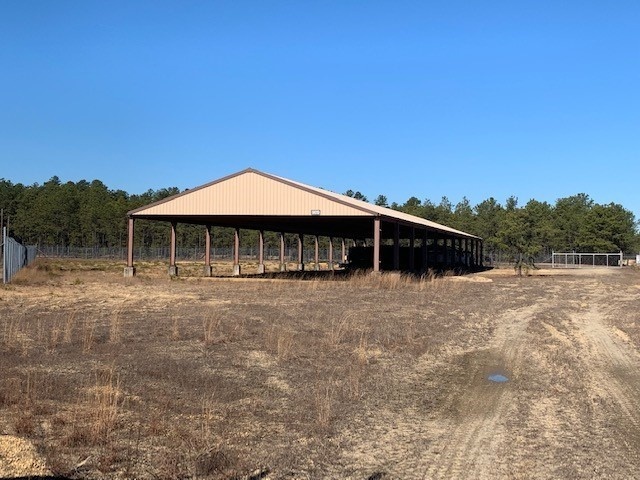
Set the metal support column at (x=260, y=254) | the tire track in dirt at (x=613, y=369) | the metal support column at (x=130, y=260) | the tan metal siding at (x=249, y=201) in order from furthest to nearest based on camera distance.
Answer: the metal support column at (x=260, y=254) < the metal support column at (x=130, y=260) < the tan metal siding at (x=249, y=201) < the tire track in dirt at (x=613, y=369)

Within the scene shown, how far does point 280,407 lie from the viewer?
7.89 metres

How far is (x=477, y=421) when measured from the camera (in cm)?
752

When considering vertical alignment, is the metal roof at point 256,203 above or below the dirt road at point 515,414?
above

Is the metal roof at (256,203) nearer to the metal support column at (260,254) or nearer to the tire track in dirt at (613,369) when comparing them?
the metal support column at (260,254)

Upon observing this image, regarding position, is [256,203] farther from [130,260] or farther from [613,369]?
[613,369]

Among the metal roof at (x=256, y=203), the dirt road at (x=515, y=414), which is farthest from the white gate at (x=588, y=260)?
the dirt road at (x=515, y=414)

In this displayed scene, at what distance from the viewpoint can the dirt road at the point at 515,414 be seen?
19.6 feet

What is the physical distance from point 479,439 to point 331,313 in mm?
11015

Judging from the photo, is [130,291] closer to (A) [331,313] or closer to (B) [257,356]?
(A) [331,313]

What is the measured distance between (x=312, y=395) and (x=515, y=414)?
8.73ft

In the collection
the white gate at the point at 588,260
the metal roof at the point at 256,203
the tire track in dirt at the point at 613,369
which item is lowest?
the tire track in dirt at the point at 613,369

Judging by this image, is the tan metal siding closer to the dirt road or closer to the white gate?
the dirt road

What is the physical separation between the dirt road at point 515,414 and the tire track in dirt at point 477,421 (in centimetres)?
1

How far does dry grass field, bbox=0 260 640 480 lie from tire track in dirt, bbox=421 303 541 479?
31 millimetres
